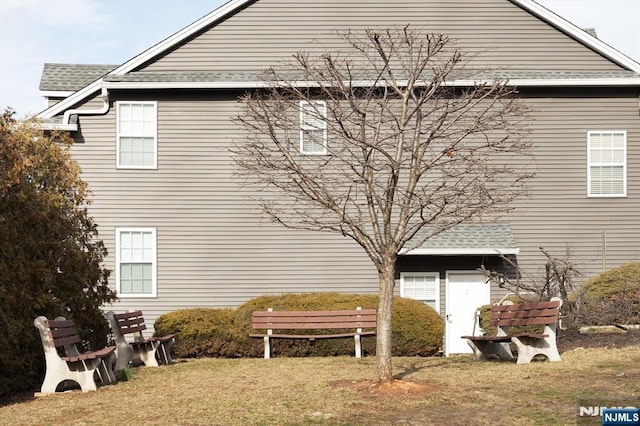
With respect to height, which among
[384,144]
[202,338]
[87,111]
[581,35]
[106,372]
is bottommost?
[202,338]

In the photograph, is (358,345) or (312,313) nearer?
(358,345)

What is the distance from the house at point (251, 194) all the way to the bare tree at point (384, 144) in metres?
0.74

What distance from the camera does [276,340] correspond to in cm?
1995

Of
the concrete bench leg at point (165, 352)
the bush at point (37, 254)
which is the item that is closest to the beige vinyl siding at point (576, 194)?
the concrete bench leg at point (165, 352)

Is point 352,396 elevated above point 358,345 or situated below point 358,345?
above

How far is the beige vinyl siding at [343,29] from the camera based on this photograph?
957 inches

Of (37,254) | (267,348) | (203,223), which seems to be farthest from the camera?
(203,223)

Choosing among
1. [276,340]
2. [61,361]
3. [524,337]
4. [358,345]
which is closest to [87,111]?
[276,340]

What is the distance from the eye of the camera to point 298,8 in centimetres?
2450

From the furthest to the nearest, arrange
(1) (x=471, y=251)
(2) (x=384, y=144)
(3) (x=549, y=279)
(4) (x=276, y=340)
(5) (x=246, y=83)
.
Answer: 1. (5) (x=246, y=83)
2. (1) (x=471, y=251)
3. (3) (x=549, y=279)
4. (4) (x=276, y=340)
5. (2) (x=384, y=144)

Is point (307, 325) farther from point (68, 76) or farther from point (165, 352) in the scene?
point (68, 76)

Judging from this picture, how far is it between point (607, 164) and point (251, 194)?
9.15 metres

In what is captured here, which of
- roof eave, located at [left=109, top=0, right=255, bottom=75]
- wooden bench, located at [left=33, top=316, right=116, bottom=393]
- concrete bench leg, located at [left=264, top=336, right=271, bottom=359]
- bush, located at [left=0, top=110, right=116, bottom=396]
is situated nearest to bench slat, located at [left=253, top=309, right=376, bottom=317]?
concrete bench leg, located at [left=264, top=336, right=271, bottom=359]

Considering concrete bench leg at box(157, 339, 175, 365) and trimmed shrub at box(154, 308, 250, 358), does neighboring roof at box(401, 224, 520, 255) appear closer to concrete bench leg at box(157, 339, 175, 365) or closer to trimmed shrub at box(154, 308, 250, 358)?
trimmed shrub at box(154, 308, 250, 358)
